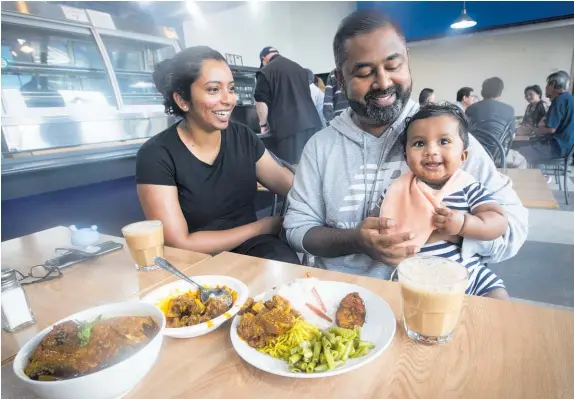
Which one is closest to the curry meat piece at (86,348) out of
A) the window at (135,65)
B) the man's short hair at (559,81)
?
the window at (135,65)

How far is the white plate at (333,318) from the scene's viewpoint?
2.30 feet

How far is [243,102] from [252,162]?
4.34 metres

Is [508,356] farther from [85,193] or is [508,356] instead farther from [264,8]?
[264,8]

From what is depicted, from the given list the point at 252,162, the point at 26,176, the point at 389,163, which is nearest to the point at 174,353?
the point at 389,163

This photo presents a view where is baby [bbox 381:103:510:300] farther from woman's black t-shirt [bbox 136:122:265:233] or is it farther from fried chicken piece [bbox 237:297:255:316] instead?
woman's black t-shirt [bbox 136:122:265:233]

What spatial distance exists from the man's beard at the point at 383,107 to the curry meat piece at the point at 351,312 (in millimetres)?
803

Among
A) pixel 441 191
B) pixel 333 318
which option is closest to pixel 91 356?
pixel 333 318

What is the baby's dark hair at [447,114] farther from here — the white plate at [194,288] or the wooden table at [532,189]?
the white plate at [194,288]

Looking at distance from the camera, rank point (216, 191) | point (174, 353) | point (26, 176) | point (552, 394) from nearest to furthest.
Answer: point (552, 394) → point (174, 353) → point (216, 191) → point (26, 176)

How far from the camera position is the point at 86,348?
2.24 feet

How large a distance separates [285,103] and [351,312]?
3.76 metres

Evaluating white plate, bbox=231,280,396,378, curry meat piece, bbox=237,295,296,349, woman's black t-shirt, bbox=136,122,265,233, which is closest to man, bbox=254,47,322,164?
woman's black t-shirt, bbox=136,122,265,233

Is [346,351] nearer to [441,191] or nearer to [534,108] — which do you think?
[441,191]

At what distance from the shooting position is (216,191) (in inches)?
74.8
